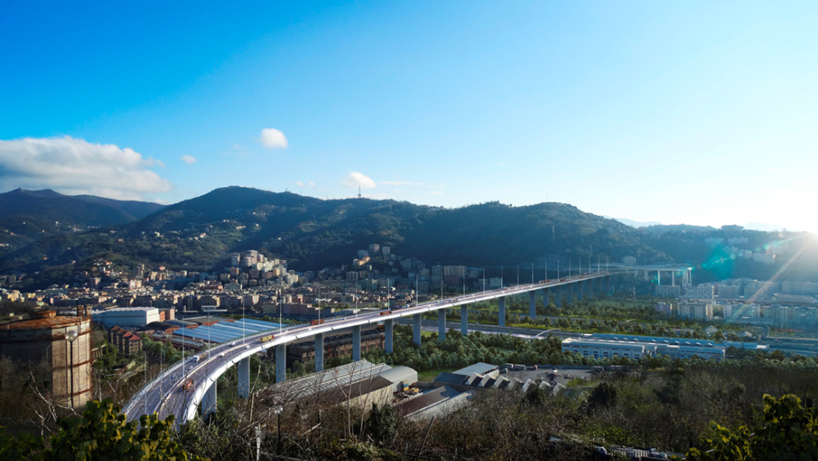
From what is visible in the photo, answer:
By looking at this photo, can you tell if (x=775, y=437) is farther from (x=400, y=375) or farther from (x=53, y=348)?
(x=53, y=348)

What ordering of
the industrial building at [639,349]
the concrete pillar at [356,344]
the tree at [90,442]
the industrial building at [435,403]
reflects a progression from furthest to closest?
the concrete pillar at [356,344] < the industrial building at [639,349] < the industrial building at [435,403] < the tree at [90,442]

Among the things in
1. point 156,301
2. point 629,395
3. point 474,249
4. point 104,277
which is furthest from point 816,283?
point 104,277

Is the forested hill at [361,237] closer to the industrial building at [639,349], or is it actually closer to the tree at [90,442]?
the industrial building at [639,349]

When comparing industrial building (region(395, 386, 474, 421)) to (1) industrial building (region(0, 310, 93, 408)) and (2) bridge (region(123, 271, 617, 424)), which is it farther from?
(1) industrial building (region(0, 310, 93, 408))

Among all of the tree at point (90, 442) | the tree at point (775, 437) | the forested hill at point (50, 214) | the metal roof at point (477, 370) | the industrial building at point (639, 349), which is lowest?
the industrial building at point (639, 349)

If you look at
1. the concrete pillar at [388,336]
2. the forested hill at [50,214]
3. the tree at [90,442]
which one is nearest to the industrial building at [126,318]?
the concrete pillar at [388,336]

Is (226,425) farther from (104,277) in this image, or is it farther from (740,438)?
(104,277)
